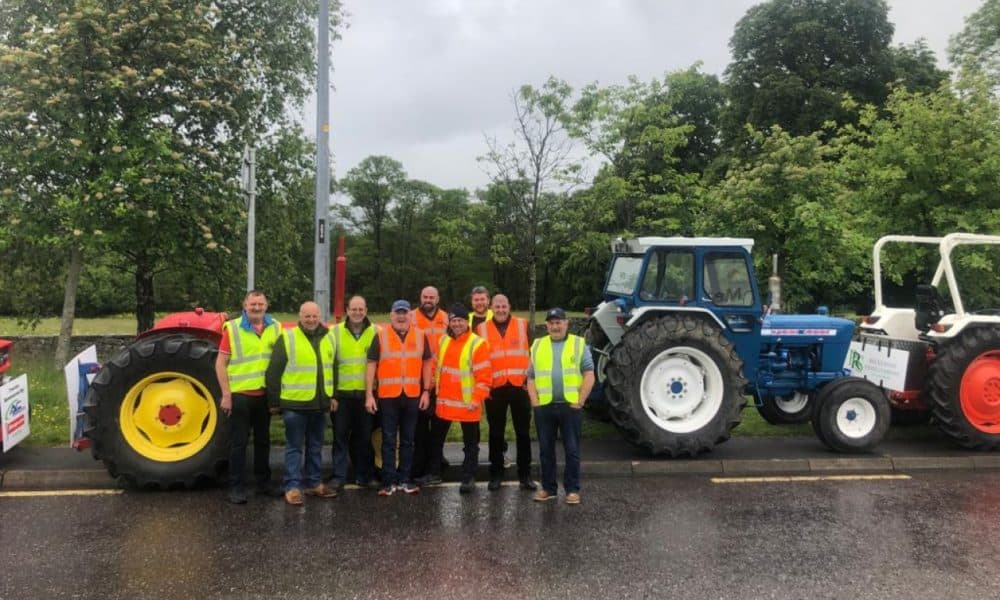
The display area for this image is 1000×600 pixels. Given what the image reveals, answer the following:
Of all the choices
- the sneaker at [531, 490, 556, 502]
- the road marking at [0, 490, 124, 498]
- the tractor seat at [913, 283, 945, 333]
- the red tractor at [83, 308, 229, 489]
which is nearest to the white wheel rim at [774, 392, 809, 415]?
the tractor seat at [913, 283, 945, 333]

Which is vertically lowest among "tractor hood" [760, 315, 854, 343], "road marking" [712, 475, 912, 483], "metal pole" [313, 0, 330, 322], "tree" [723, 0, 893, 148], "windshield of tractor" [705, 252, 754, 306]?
"road marking" [712, 475, 912, 483]

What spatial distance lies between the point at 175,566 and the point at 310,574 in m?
0.85

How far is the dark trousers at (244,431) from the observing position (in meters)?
5.39

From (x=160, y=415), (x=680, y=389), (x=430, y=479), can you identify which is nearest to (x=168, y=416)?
(x=160, y=415)

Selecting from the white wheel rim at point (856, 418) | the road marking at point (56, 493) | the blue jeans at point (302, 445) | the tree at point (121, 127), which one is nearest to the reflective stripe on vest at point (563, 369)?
the blue jeans at point (302, 445)

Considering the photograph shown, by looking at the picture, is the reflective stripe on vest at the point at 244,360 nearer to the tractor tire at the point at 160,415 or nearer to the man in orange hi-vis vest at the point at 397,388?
the tractor tire at the point at 160,415

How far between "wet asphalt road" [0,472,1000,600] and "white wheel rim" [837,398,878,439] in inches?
35.2

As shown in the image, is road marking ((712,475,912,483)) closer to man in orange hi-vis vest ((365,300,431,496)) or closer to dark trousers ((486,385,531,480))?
dark trousers ((486,385,531,480))

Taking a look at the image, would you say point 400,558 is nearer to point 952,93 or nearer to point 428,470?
point 428,470

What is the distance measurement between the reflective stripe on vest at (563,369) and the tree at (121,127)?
6823mm

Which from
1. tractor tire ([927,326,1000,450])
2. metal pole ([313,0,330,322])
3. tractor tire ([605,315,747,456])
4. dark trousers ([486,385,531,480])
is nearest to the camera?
dark trousers ([486,385,531,480])

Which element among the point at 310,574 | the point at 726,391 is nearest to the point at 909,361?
the point at 726,391

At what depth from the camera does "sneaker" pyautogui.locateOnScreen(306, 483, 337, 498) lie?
5578 mm

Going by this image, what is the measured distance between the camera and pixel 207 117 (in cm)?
1141
